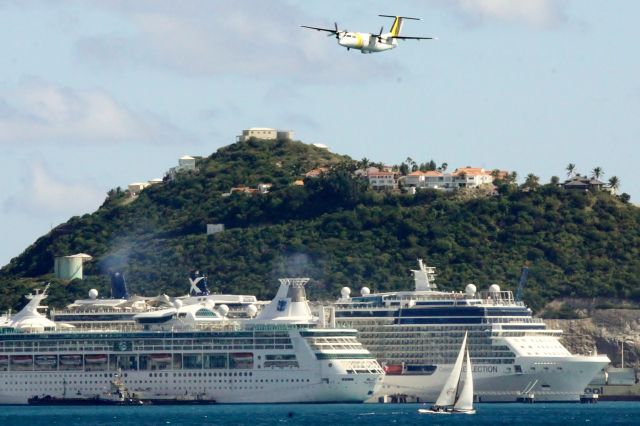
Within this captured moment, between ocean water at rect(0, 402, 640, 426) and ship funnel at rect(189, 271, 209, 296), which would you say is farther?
ship funnel at rect(189, 271, 209, 296)

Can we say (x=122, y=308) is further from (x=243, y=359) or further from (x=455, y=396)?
(x=455, y=396)

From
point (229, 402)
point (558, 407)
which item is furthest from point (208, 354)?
point (558, 407)

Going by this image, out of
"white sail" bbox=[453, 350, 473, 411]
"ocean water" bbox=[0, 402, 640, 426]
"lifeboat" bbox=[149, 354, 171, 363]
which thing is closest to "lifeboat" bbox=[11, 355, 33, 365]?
"ocean water" bbox=[0, 402, 640, 426]

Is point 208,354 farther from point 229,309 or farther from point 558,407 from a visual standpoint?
point 558,407

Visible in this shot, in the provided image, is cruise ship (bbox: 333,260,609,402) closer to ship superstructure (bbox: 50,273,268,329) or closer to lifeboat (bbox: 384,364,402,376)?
lifeboat (bbox: 384,364,402,376)

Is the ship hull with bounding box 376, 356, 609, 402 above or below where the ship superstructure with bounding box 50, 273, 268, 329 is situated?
below
